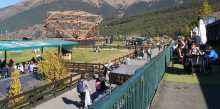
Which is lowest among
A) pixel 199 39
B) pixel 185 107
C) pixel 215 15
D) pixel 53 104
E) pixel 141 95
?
pixel 53 104

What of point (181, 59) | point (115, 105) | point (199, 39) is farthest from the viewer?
point (199, 39)

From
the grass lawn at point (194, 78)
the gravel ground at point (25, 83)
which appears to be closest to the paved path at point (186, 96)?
the grass lawn at point (194, 78)

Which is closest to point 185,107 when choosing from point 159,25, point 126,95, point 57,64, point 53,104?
point 126,95

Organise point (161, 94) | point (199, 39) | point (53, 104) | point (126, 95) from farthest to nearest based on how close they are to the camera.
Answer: point (199, 39), point (53, 104), point (161, 94), point (126, 95)

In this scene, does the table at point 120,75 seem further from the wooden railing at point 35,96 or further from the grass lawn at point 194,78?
the wooden railing at point 35,96

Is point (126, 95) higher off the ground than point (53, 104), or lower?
higher

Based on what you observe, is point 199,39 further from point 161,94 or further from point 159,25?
point 159,25

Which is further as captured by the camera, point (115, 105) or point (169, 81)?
point (169, 81)

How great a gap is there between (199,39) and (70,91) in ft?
24.7

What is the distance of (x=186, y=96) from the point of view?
564 cm

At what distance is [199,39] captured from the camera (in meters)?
11.3

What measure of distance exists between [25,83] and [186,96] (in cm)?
1012

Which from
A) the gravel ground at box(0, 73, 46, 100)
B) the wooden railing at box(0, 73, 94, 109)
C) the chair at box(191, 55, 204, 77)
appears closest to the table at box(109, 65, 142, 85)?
the chair at box(191, 55, 204, 77)

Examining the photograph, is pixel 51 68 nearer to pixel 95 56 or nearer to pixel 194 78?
pixel 194 78
